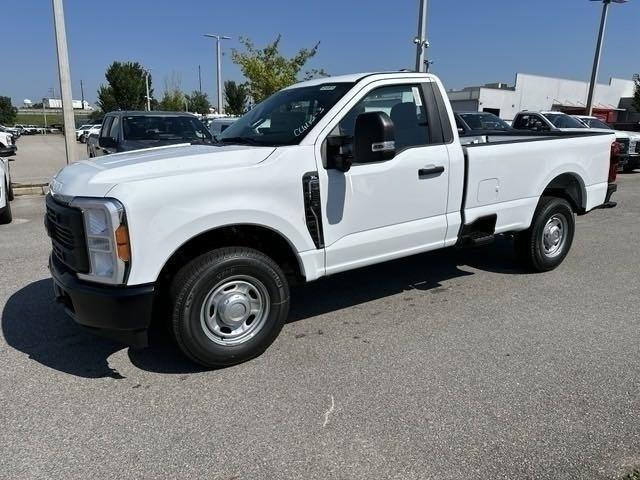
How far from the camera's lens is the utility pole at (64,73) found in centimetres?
1190

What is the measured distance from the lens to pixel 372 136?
3545 mm

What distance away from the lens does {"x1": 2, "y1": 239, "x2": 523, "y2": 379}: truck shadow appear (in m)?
3.67

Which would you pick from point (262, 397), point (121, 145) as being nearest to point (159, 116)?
point (121, 145)

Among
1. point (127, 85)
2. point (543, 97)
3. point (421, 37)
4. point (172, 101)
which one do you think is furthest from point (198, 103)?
point (421, 37)

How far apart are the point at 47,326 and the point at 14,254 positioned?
260cm

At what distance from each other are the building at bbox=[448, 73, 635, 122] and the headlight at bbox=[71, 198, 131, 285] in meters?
47.3

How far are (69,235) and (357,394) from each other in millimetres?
2060

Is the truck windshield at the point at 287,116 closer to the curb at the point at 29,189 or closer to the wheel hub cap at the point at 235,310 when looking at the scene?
the wheel hub cap at the point at 235,310

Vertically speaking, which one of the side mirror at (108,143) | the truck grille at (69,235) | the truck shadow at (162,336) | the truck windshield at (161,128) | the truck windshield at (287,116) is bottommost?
the truck shadow at (162,336)

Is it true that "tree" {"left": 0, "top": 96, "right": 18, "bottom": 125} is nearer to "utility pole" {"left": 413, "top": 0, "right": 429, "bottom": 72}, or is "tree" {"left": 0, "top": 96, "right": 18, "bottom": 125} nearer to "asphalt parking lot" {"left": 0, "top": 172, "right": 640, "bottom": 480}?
"utility pole" {"left": 413, "top": 0, "right": 429, "bottom": 72}

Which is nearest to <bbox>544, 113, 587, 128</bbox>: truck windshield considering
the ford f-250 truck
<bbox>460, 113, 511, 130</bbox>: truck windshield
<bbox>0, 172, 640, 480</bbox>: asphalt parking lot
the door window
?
<bbox>460, 113, 511, 130</bbox>: truck windshield

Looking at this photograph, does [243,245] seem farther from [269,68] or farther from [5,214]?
[269,68]

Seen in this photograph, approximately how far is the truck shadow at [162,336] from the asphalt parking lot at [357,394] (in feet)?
0.06

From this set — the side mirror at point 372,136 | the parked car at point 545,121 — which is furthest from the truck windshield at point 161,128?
the parked car at point 545,121
